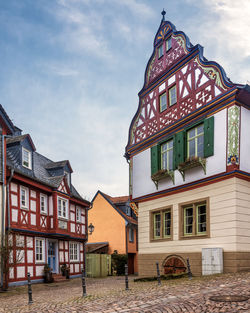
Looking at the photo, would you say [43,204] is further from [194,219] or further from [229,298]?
[229,298]

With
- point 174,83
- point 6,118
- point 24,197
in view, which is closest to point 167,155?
point 174,83

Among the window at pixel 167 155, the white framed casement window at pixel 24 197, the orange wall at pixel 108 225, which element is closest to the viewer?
the window at pixel 167 155

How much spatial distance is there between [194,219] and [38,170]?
13.6 metres

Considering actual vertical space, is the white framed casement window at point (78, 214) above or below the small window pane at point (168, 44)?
below

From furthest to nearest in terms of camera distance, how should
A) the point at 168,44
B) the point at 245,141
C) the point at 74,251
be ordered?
the point at 74,251, the point at 168,44, the point at 245,141

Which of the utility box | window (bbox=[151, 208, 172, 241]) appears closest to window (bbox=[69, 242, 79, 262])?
window (bbox=[151, 208, 172, 241])

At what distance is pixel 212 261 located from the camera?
15.0 m

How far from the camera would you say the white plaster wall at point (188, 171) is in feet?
50.9

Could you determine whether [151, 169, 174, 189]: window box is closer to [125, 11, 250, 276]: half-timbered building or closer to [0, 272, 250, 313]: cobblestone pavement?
[125, 11, 250, 276]: half-timbered building

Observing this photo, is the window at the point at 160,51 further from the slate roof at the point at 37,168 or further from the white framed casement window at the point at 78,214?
the white framed casement window at the point at 78,214

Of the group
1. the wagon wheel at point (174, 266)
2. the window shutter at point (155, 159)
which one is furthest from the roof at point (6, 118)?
the wagon wheel at point (174, 266)

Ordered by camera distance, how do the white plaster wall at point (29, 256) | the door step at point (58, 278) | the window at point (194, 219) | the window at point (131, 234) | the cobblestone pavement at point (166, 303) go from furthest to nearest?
the window at point (131, 234)
the door step at point (58, 278)
the white plaster wall at point (29, 256)
the window at point (194, 219)
the cobblestone pavement at point (166, 303)

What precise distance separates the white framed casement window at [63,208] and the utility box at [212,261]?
12.8 meters

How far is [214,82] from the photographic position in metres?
16.3
